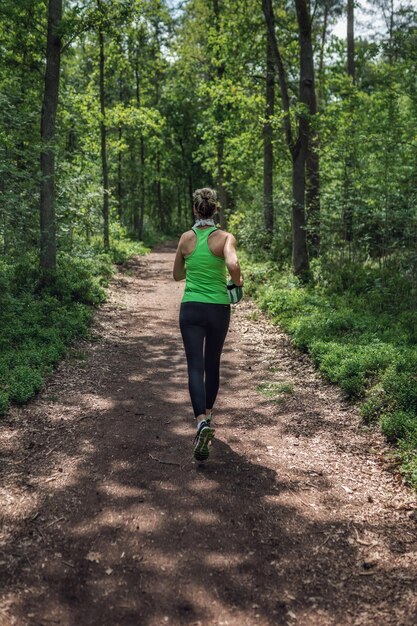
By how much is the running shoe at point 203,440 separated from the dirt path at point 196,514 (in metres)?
0.19

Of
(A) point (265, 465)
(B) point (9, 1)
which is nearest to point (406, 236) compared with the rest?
(A) point (265, 465)

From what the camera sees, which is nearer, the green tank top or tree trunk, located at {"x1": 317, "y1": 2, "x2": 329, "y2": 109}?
the green tank top

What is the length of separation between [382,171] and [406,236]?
Answer: 1570 mm

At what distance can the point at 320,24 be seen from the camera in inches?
944

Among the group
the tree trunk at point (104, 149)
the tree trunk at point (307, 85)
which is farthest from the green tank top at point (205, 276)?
the tree trunk at point (104, 149)

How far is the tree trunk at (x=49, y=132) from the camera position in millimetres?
11172

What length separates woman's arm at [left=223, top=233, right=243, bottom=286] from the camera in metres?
4.60

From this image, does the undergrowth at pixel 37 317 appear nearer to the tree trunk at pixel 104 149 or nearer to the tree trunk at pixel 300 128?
the tree trunk at pixel 104 149

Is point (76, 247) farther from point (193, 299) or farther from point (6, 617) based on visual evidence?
point (6, 617)

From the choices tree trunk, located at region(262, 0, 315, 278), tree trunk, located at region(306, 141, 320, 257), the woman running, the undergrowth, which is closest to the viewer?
the woman running

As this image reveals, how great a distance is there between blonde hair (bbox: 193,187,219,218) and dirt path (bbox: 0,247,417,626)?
251 centimetres

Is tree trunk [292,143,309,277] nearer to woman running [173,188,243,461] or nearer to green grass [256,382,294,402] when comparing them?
green grass [256,382,294,402]

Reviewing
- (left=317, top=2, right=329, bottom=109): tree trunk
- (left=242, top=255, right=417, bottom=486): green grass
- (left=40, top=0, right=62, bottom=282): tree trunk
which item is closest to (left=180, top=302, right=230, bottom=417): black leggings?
(left=242, top=255, right=417, bottom=486): green grass

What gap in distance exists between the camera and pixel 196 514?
162 inches
